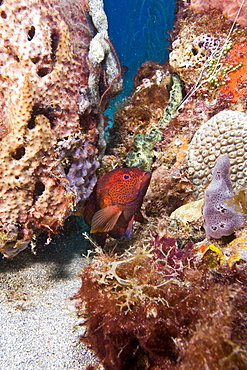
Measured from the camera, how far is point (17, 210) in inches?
115

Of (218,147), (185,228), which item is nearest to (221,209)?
(185,228)

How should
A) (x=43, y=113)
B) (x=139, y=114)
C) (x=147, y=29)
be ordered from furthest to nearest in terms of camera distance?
(x=147, y=29) → (x=139, y=114) → (x=43, y=113)

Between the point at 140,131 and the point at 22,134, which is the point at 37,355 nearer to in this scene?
the point at 22,134

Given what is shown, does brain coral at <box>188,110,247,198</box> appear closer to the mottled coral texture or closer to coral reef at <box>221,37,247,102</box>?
coral reef at <box>221,37,247,102</box>

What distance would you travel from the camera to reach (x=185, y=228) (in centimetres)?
332

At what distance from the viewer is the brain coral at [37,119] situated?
2.82 metres

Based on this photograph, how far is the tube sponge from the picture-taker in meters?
2.54

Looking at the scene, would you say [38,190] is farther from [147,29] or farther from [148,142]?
[147,29]

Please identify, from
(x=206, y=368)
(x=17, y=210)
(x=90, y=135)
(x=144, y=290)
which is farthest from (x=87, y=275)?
(x=90, y=135)

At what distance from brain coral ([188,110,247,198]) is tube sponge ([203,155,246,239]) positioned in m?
1.20

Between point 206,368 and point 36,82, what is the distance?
10.3ft

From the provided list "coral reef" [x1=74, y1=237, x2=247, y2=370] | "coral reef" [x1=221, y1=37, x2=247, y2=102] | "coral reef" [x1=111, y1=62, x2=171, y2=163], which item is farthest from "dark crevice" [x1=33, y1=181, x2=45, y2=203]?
"coral reef" [x1=221, y1=37, x2=247, y2=102]

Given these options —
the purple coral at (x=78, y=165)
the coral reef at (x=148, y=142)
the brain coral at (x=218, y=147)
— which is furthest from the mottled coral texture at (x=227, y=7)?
the purple coral at (x=78, y=165)

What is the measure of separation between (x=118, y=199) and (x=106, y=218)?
Answer: 0.99ft
